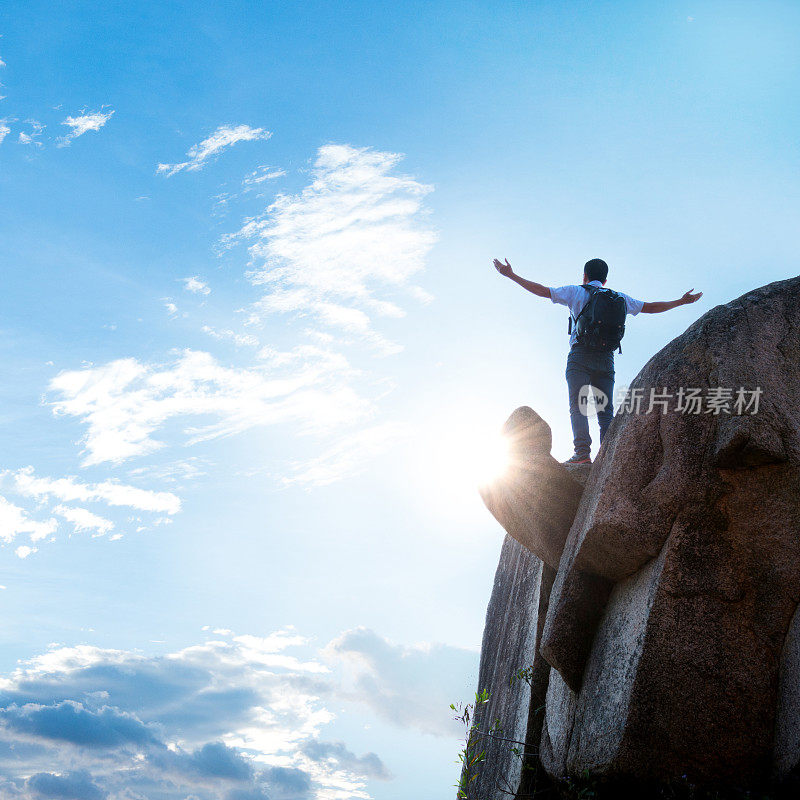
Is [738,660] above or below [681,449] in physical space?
→ below

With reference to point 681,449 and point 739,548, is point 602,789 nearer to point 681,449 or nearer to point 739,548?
point 739,548

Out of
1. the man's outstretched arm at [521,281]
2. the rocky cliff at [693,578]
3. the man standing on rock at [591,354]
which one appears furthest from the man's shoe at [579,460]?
the man's outstretched arm at [521,281]

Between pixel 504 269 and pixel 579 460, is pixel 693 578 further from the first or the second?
pixel 504 269

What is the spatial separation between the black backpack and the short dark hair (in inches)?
26.2

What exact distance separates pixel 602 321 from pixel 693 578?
4080 millimetres

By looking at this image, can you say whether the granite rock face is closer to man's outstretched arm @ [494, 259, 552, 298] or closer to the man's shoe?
the man's shoe

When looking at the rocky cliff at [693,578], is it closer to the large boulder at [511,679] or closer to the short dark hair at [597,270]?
the large boulder at [511,679]

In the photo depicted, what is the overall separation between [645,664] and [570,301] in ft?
17.1

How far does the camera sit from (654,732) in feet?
22.0

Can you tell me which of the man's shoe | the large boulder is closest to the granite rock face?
the man's shoe

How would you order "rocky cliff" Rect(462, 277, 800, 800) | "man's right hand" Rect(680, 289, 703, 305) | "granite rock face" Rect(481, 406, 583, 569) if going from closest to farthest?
"rocky cliff" Rect(462, 277, 800, 800), "granite rock face" Rect(481, 406, 583, 569), "man's right hand" Rect(680, 289, 703, 305)

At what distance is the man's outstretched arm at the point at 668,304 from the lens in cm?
1109

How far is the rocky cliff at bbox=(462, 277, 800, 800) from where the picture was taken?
6.72m

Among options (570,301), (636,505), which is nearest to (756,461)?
(636,505)
